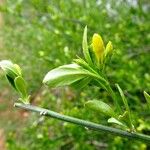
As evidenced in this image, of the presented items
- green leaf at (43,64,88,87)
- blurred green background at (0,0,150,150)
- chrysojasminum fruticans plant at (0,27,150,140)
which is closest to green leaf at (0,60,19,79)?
chrysojasminum fruticans plant at (0,27,150,140)

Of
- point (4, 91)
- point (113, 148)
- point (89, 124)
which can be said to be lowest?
point (4, 91)

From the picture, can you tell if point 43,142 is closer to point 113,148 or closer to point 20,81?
point 113,148

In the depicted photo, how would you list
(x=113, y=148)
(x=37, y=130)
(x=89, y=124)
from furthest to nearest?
(x=37, y=130), (x=113, y=148), (x=89, y=124)

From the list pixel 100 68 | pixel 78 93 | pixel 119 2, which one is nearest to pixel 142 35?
pixel 119 2

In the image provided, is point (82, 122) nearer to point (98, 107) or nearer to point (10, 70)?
point (98, 107)

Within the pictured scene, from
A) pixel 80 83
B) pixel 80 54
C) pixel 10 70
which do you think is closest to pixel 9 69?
pixel 10 70

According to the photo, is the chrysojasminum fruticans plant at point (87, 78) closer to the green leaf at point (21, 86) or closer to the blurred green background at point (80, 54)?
the green leaf at point (21, 86)
